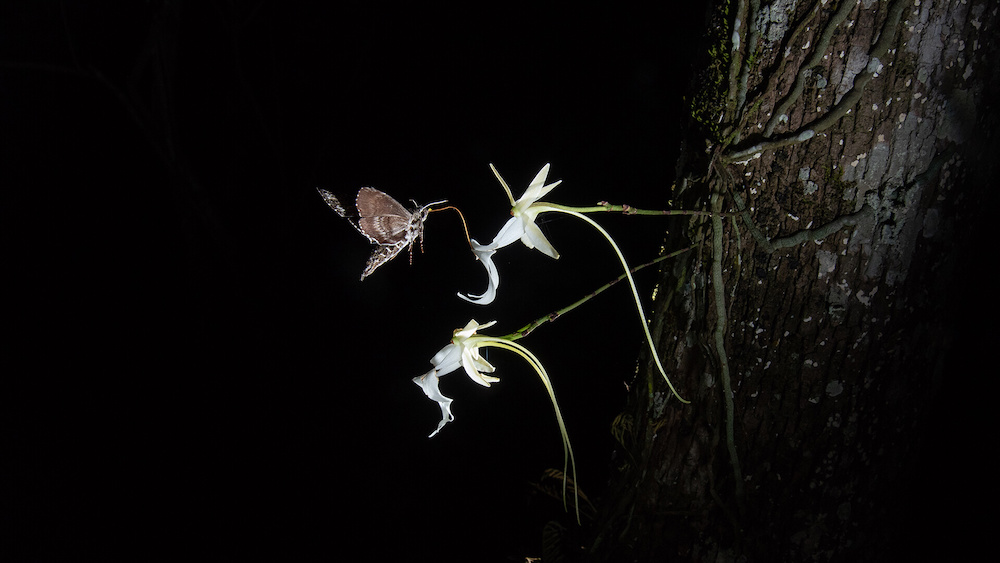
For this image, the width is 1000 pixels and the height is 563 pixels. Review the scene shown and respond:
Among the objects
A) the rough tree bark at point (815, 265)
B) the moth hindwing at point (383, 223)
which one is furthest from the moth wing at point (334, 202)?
the rough tree bark at point (815, 265)

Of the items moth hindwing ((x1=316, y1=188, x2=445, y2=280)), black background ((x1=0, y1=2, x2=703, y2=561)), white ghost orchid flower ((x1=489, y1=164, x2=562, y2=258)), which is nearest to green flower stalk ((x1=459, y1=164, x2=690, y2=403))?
white ghost orchid flower ((x1=489, y1=164, x2=562, y2=258))

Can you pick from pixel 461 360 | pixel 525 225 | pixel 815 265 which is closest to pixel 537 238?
pixel 525 225

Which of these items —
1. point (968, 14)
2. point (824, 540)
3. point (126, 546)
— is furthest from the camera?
point (126, 546)

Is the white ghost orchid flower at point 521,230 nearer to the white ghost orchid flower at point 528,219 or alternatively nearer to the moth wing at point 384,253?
the white ghost orchid flower at point 528,219

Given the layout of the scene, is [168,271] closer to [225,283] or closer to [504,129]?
[225,283]

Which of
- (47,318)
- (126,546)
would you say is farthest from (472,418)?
(47,318)

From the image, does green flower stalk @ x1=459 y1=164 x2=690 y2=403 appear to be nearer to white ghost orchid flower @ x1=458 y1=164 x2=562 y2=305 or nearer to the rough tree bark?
white ghost orchid flower @ x1=458 y1=164 x2=562 y2=305
